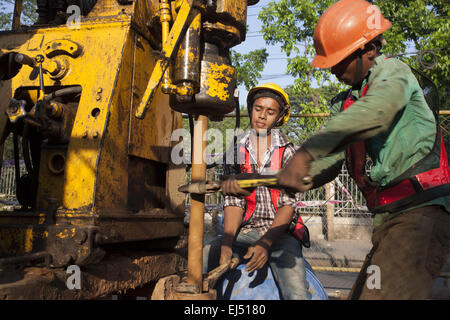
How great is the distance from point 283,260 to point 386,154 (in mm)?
1232

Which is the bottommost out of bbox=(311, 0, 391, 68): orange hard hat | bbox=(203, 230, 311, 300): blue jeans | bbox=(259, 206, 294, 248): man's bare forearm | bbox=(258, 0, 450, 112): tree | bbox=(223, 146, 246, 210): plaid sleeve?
bbox=(203, 230, 311, 300): blue jeans

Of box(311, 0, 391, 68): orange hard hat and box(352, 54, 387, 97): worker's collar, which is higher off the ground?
box(311, 0, 391, 68): orange hard hat

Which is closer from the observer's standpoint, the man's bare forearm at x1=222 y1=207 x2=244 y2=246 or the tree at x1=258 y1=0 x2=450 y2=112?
the man's bare forearm at x1=222 y1=207 x2=244 y2=246

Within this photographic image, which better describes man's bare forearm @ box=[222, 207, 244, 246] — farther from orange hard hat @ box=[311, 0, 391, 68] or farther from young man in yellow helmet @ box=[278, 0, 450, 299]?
orange hard hat @ box=[311, 0, 391, 68]

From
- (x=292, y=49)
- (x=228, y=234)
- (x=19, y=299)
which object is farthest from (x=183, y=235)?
(x=292, y=49)

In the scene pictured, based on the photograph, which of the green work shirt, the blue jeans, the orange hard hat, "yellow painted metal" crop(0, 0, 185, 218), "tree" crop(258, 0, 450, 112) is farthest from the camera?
"tree" crop(258, 0, 450, 112)

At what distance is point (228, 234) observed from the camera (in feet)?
9.51

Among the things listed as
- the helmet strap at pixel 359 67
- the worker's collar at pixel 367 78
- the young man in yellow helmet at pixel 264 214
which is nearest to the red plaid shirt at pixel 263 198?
the young man in yellow helmet at pixel 264 214

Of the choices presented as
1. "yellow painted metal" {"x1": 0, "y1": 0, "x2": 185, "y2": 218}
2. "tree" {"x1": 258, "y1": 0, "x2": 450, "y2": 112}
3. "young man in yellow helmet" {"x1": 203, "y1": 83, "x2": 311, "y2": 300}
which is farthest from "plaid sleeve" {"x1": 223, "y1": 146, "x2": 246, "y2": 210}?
"tree" {"x1": 258, "y1": 0, "x2": 450, "y2": 112}

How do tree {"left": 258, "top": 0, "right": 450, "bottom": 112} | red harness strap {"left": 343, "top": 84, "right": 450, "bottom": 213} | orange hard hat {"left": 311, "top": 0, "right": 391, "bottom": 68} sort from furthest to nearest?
1. tree {"left": 258, "top": 0, "right": 450, "bottom": 112}
2. orange hard hat {"left": 311, "top": 0, "right": 391, "bottom": 68}
3. red harness strap {"left": 343, "top": 84, "right": 450, "bottom": 213}

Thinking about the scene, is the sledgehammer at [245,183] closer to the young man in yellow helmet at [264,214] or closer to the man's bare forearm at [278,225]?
the young man in yellow helmet at [264,214]

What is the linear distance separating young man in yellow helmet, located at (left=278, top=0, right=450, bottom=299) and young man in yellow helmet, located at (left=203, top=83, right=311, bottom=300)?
73 centimetres

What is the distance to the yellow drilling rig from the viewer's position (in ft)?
6.72

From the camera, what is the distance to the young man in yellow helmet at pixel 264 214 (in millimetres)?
2691
